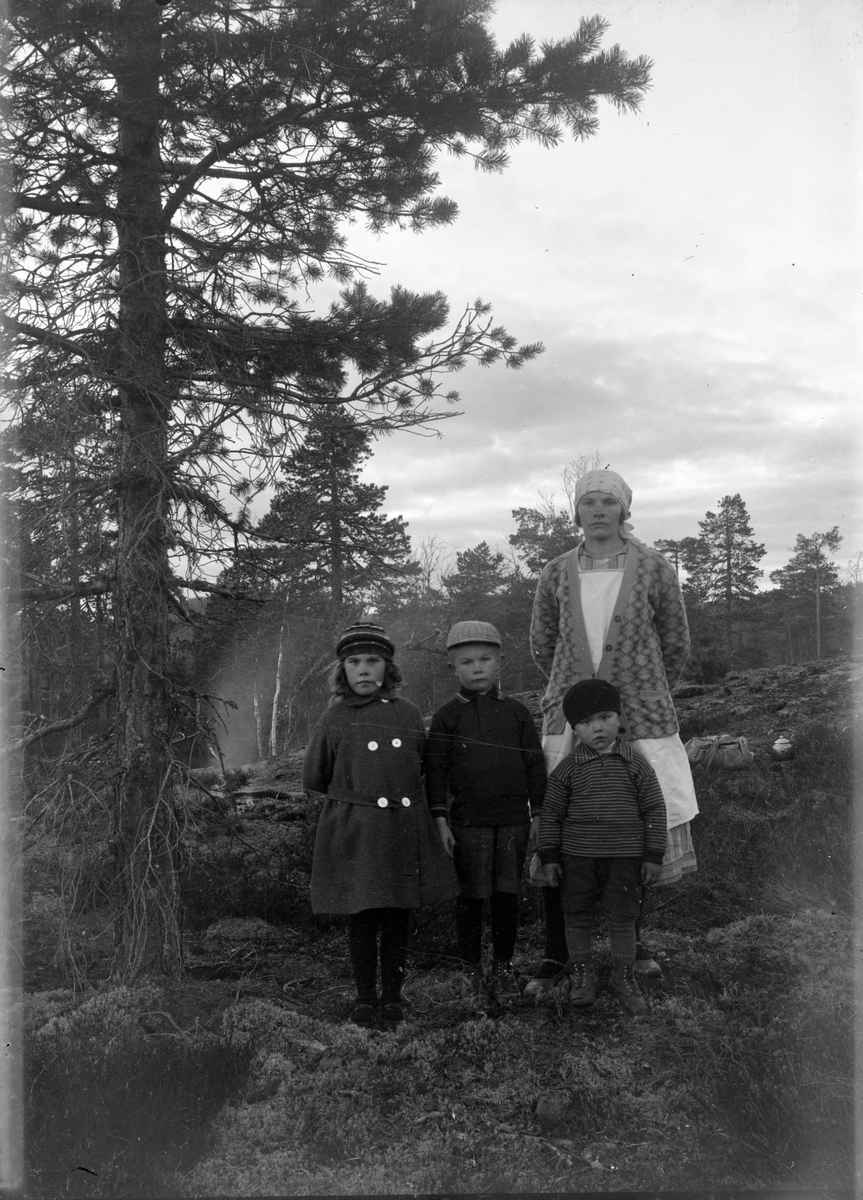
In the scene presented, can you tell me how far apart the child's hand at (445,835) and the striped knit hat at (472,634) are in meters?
0.83

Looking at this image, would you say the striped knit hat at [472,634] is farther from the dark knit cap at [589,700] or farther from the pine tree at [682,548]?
the pine tree at [682,548]

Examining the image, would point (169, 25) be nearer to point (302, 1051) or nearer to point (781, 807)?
point (302, 1051)

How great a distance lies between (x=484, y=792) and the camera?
13.9 ft

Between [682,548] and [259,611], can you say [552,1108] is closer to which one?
[259,611]

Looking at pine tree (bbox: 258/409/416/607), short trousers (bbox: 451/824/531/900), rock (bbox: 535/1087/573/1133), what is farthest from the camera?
pine tree (bbox: 258/409/416/607)

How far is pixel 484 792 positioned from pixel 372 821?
21.8 inches

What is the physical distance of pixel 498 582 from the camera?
16109 mm

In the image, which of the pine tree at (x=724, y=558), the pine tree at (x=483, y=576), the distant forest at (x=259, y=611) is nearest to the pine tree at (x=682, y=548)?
the pine tree at (x=724, y=558)

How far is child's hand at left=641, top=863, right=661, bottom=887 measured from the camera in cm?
393

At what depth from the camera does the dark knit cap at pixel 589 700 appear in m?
4.00

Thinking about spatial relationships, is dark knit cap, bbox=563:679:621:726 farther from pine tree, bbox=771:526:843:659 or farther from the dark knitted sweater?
pine tree, bbox=771:526:843:659

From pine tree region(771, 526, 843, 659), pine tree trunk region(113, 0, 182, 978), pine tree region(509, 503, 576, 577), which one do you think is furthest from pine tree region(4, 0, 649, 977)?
pine tree region(771, 526, 843, 659)

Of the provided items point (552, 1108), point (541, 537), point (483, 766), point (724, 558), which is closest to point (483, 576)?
point (541, 537)

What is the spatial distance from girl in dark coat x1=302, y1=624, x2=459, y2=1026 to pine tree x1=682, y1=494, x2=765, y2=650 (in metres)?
18.2
